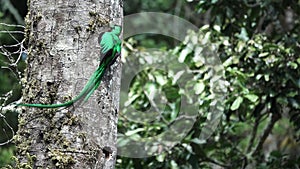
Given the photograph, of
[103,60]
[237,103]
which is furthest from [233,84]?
[103,60]

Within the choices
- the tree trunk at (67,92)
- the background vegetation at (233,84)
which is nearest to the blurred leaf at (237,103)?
the background vegetation at (233,84)

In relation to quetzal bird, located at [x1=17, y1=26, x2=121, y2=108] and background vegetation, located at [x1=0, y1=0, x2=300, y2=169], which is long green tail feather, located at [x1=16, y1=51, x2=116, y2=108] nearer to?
quetzal bird, located at [x1=17, y1=26, x2=121, y2=108]

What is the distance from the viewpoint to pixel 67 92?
967mm

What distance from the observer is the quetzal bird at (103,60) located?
96 cm

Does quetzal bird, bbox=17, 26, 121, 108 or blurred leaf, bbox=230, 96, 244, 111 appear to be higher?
quetzal bird, bbox=17, 26, 121, 108

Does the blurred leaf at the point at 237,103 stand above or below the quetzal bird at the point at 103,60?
below

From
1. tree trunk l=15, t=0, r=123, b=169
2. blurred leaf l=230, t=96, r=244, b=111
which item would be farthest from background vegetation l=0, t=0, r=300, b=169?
tree trunk l=15, t=0, r=123, b=169

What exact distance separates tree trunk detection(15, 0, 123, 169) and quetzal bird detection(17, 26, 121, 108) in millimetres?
10

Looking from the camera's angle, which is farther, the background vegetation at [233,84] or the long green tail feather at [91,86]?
the background vegetation at [233,84]

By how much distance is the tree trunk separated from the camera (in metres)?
0.95

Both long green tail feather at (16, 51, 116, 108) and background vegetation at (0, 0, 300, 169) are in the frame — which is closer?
long green tail feather at (16, 51, 116, 108)

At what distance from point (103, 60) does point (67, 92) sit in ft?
0.31

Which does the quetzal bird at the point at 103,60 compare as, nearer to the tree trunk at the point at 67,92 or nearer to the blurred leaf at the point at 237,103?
the tree trunk at the point at 67,92

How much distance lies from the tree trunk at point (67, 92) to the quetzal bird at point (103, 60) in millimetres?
10
